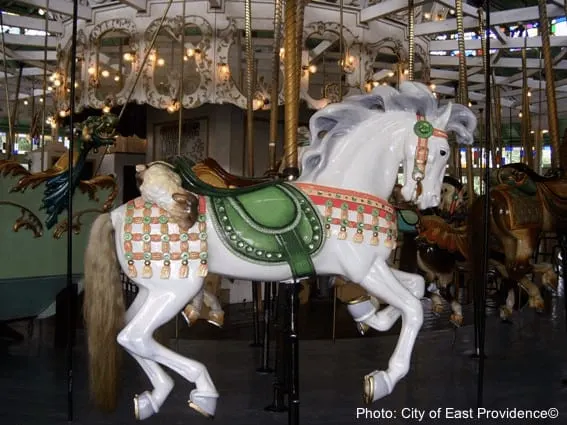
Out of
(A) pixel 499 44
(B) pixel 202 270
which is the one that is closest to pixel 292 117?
(B) pixel 202 270

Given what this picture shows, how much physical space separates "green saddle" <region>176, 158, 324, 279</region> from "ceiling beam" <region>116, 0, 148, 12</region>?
592cm

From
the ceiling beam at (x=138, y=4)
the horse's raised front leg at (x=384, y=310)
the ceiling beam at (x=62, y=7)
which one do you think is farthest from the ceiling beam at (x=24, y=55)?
the horse's raised front leg at (x=384, y=310)

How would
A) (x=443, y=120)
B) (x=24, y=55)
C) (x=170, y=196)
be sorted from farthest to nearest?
(x=24, y=55) < (x=443, y=120) < (x=170, y=196)

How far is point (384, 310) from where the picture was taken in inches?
97.6

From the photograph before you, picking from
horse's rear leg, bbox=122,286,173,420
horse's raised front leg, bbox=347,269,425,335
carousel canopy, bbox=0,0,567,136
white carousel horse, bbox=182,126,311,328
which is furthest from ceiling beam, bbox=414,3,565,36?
horse's rear leg, bbox=122,286,173,420

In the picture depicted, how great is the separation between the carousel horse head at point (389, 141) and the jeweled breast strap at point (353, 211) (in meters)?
0.06

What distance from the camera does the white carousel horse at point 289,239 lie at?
2.19 meters

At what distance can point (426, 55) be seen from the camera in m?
9.27

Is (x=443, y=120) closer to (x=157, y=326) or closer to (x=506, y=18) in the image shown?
(x=157, y=326)

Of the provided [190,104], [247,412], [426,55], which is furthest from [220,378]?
[426,55]

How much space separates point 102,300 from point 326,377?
1.95 meters

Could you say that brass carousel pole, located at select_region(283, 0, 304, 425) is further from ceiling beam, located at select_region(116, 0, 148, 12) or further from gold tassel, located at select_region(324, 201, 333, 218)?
ceiling beam, located at select_region(116, 0, 148, 12)

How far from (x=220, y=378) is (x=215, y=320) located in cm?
98

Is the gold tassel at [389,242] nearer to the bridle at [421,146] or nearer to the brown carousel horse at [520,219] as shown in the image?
the bridle at [421,146]
